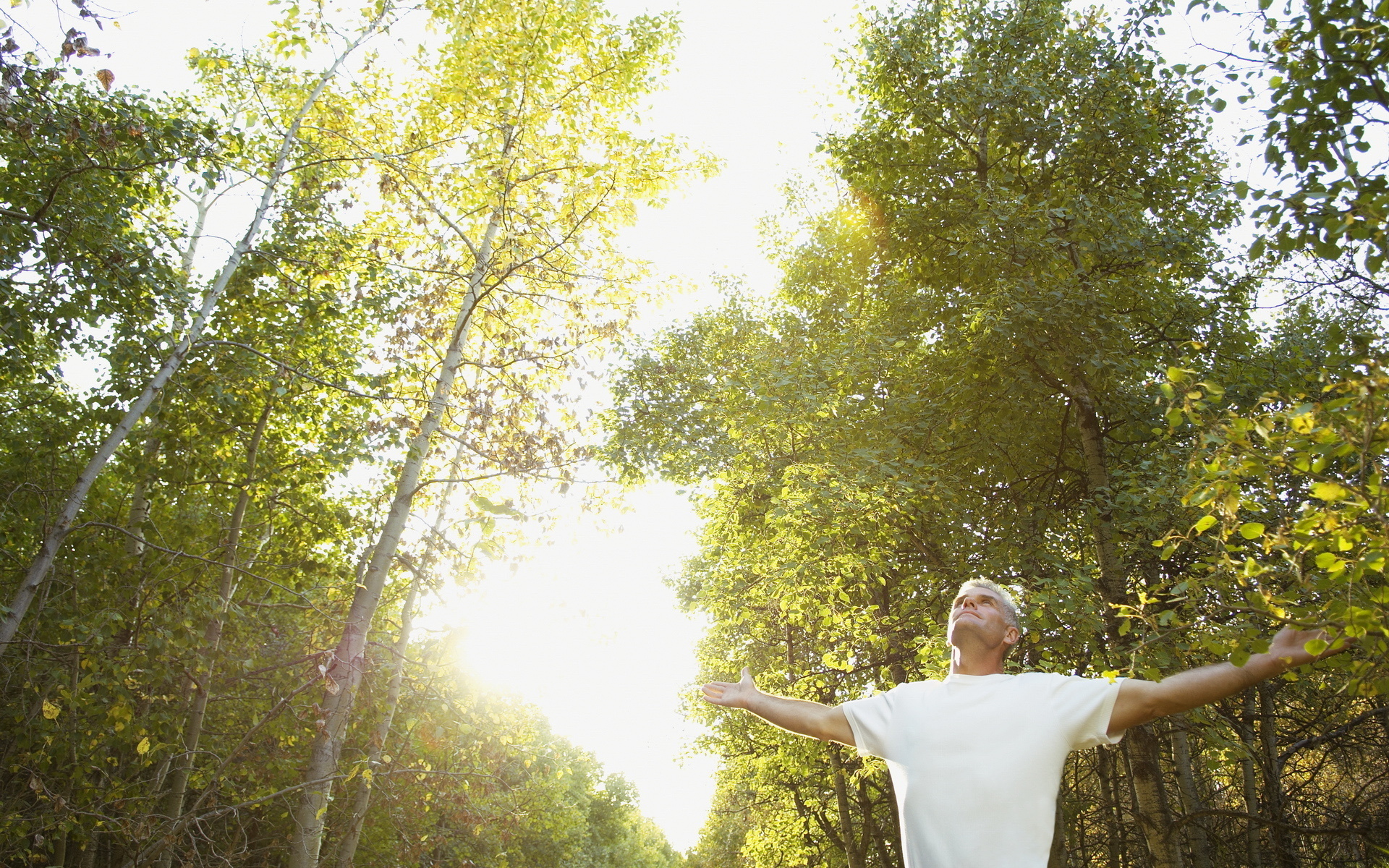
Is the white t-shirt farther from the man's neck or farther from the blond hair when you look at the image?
the blond hair

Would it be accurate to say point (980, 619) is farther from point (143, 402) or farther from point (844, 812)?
point (844, 812)

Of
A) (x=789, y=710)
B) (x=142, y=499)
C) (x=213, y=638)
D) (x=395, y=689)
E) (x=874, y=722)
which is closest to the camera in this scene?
(x=874, y=722)

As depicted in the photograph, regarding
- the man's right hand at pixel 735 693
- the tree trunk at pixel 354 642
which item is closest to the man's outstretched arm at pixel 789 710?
the man's right hand at pixel 735 693

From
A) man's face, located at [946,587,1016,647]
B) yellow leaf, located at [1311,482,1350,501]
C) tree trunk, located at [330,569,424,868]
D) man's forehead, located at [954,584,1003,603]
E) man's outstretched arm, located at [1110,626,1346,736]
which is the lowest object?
tree trunk, located at [330,569,424,868]

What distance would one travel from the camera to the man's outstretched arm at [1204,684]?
2004mm

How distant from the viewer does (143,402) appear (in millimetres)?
5570

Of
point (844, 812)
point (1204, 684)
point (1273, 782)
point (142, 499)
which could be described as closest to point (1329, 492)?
point (1204, 684)

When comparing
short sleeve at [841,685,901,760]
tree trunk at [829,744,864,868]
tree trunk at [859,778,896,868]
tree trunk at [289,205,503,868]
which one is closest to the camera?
short sleeve at [841,685,901,760]

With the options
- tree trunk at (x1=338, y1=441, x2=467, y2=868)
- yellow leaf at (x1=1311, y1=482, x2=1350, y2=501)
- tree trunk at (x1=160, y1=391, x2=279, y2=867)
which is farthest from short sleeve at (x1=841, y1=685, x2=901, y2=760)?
tree trunk at (x1=160, y1=391, x2=279, y2=867)

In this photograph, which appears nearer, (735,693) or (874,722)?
(874,722)

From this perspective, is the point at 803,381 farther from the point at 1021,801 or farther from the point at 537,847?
the point at 537,847

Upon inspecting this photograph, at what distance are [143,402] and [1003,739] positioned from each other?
6.15 m

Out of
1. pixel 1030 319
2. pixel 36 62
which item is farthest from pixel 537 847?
pixel 36 62

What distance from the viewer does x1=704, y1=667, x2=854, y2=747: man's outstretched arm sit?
2547mm
